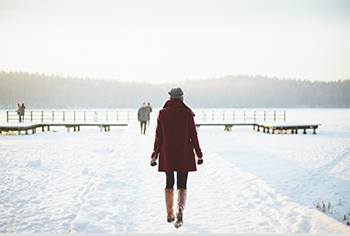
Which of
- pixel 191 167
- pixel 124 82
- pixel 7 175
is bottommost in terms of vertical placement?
pixel 7 175

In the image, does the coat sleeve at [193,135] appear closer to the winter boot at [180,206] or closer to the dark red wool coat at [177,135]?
the dark red wool coat at [177,135]

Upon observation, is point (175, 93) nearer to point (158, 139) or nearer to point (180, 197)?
point (158, 139)

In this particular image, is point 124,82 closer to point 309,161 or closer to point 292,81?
point 292,81

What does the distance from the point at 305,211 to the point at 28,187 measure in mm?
5949

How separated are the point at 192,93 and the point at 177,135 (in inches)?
6027

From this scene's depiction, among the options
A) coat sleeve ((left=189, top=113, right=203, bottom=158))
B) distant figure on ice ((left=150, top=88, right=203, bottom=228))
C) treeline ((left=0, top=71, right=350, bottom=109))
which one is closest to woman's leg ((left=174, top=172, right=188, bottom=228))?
distant figure on ice ((left=150, top=88, right=203, bottom=228))

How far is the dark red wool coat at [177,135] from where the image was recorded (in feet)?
11.8

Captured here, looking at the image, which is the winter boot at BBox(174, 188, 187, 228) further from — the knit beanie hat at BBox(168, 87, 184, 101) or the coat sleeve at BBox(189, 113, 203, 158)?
the knit beanie hat at BBox(168, 87, 184, 101)

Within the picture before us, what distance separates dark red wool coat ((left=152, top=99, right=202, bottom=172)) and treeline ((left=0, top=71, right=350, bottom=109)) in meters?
140

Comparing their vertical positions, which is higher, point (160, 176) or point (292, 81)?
point (292, 81)

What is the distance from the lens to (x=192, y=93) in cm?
15562

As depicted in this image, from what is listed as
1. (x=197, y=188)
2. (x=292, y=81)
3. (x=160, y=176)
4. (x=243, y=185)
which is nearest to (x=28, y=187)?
(x=160, y=176)

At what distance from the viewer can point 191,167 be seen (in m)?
3.67

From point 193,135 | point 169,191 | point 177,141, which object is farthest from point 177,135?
point 169,191
